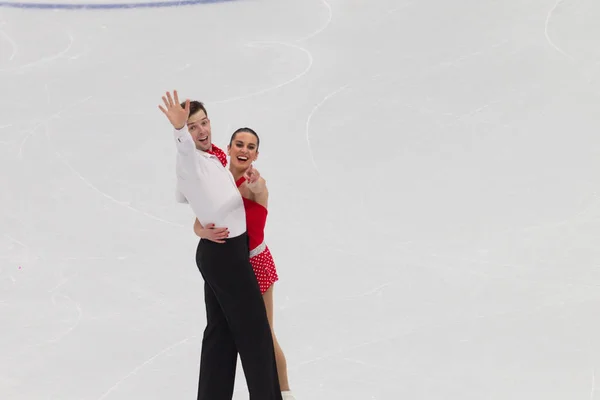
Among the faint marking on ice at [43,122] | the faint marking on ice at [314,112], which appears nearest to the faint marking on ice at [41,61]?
the faint marking on ice at [43,122]

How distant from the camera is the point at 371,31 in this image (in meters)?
6.88

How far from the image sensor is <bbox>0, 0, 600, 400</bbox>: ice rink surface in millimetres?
3920

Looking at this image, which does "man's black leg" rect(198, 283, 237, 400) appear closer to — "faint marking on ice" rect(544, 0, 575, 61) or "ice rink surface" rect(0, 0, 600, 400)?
"ice rink surface" rect(0, 0, 600, 400)

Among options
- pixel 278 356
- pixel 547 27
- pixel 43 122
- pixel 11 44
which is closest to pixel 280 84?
→ pixel 43 122

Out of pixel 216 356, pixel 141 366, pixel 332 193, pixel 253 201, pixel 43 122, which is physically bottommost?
pixel 141 366

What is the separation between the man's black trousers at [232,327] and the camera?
3.18 meters

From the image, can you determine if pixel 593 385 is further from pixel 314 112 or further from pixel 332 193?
pixel 314 112

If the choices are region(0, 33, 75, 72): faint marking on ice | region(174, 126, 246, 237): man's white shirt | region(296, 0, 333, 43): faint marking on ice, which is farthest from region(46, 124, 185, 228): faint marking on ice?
region(296, 0, 333, 43): faint marking on ice

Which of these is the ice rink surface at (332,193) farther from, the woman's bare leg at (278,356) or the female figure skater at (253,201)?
the female figure skater at (253,201)

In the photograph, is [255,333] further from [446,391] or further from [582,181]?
[582,181]

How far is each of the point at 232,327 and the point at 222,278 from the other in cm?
18

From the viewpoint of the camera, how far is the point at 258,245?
10.9 ft

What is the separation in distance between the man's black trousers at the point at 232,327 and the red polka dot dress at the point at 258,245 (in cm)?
7

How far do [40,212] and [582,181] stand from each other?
2.79 metres
